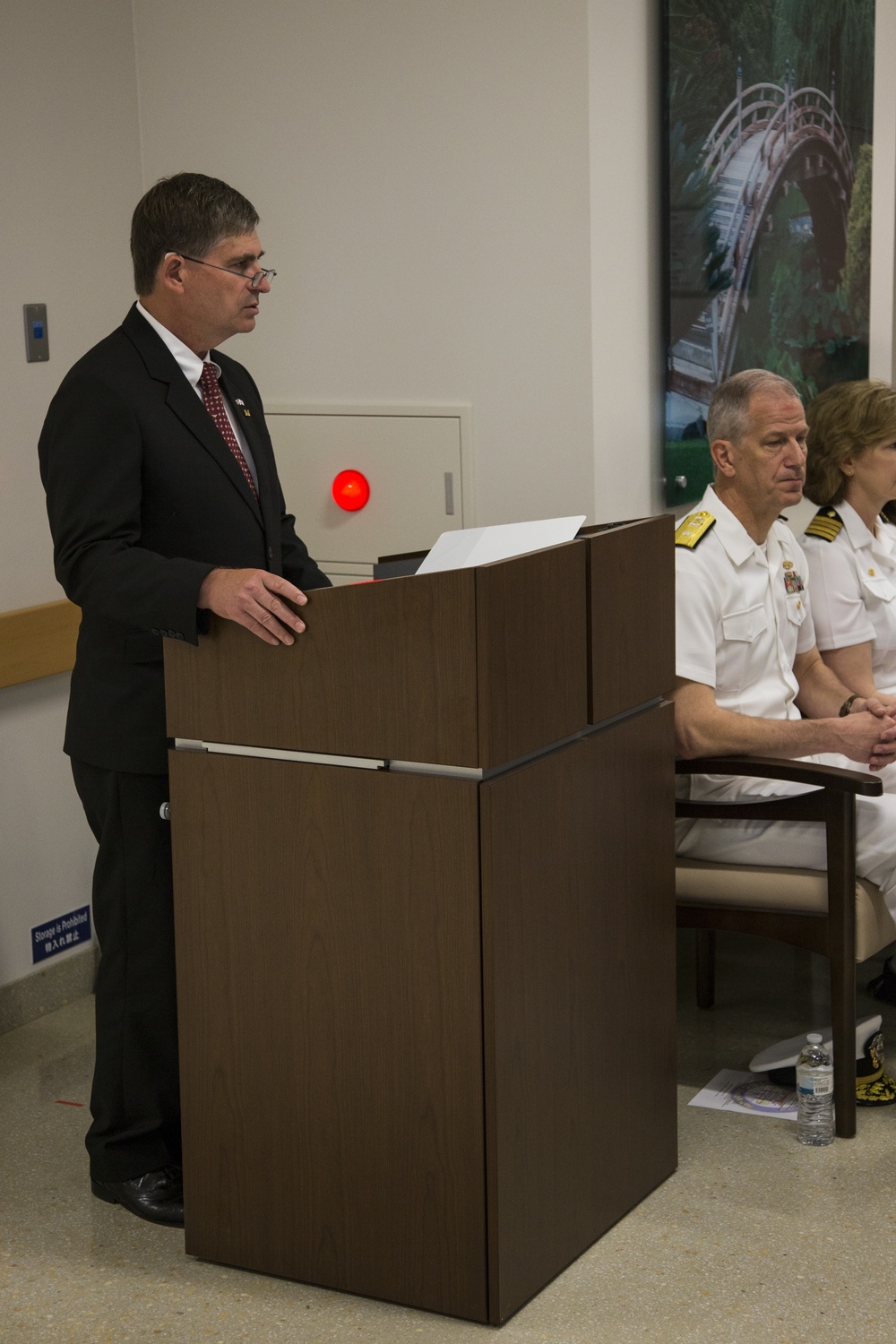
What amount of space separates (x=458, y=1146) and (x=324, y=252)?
222 centimetres

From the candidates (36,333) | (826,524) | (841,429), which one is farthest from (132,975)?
(841,429)

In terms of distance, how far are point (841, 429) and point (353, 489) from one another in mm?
1198

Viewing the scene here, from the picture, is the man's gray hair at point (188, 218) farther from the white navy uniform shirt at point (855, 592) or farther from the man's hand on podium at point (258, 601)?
the white navy uniform shirt at point (855, 592)

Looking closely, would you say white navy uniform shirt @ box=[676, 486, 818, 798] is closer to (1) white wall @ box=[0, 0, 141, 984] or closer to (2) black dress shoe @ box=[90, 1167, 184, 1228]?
(2) black dress shoe @ box=[90, 1167, 184, 1228]

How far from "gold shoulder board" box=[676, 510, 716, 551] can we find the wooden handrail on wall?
1.36m

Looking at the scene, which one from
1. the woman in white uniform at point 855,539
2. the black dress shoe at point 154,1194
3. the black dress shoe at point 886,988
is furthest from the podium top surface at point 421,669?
the black dress shoe at point 886,988

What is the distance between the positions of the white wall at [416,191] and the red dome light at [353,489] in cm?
18

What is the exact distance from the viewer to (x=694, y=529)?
10.7 feet

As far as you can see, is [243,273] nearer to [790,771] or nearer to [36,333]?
[36,333]

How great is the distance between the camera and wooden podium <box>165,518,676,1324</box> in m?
2.29

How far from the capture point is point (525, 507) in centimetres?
357

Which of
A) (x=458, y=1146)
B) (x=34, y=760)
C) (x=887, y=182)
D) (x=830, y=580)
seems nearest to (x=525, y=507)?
(x=830, y=580)

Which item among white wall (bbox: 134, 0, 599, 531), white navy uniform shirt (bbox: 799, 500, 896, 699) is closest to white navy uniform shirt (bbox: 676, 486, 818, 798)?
white navy uniform shirt (bbox: 799, 500, 896, 699)

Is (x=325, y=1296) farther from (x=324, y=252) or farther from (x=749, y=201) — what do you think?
(x=749, y=201)
